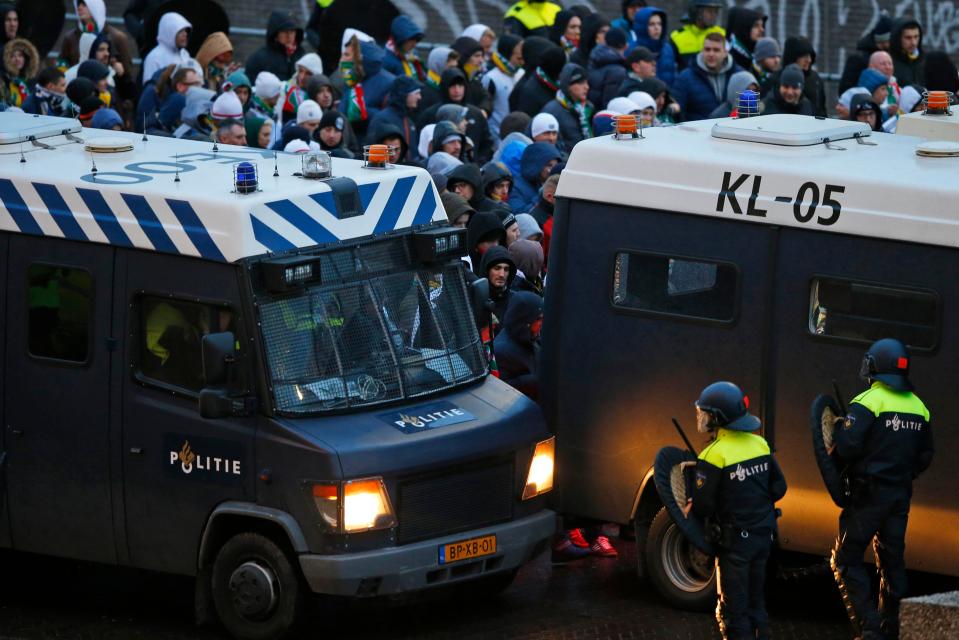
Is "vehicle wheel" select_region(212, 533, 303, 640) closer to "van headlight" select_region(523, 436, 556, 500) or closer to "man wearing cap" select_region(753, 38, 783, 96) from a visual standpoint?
"van headlight" select_region(523, 436, 556, 500)

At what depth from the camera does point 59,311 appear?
33.4ft

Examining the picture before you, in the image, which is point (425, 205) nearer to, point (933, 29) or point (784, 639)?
point (784, 639)

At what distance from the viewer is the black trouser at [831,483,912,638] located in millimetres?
9383

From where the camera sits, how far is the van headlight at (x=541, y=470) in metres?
10.2

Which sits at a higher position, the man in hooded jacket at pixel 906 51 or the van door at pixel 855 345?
the man in hooded jacket at pixel 906 51

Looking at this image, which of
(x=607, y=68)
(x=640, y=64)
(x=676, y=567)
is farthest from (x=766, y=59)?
(x=676, y=567)

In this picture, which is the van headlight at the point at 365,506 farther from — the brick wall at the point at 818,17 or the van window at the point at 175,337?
the brick wall at the point at 818,17

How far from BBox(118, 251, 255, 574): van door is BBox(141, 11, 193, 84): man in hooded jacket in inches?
337

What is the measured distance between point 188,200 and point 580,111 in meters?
8.52

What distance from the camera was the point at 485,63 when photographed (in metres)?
→ 20.8

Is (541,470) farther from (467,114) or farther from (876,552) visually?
(467,114)

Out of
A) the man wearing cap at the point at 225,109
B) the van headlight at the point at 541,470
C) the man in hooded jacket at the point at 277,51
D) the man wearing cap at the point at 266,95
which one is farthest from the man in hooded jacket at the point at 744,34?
the van headlight at the point at 541,470

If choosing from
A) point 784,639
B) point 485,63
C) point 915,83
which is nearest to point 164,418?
point 784,639

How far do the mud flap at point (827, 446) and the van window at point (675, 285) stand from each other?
3.26ft
